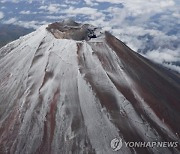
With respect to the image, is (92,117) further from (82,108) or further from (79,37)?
(79,37)

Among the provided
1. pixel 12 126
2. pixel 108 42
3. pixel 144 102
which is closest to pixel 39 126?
pixel 12 126

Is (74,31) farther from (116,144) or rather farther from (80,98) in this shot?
(116,144)

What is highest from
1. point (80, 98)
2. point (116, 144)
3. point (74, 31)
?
point (74, 31)

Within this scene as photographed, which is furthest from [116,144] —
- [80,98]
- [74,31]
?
[74,31]

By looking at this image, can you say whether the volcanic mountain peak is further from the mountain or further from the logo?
the logo

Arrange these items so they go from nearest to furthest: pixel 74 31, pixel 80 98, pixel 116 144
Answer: pixel 116 144 → pixel 80 98 → pixel 74 31

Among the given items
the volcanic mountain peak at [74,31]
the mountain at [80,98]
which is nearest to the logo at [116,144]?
the mountain at [80,98]
